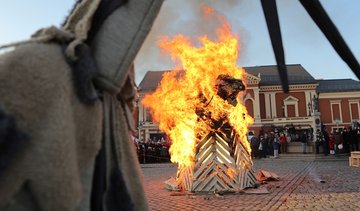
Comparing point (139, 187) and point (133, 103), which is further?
point (133, 103)

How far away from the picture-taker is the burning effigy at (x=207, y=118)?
877cm

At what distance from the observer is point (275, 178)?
1095 cm

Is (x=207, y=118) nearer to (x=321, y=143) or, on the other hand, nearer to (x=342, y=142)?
(x=342, y=142)

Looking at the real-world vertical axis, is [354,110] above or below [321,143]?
above

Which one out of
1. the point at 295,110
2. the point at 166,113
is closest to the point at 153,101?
the point at 166,113

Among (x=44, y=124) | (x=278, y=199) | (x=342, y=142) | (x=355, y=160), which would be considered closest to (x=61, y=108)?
(x=44, y=124)

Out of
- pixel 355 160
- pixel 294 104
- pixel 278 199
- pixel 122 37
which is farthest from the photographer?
pixel 294 104

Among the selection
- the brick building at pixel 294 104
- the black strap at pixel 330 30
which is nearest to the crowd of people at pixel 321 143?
the black strap at pixel 330 30

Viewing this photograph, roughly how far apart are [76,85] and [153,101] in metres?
9.09

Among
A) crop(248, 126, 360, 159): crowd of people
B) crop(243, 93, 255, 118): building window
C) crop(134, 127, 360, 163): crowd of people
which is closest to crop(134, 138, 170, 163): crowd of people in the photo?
crop(134, 127, 360, 163): crowd of people

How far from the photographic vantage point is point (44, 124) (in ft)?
3.31

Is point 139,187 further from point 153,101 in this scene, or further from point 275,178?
point 275,178

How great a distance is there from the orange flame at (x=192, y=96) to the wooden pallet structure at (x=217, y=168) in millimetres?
222

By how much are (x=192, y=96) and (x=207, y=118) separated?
71cm
